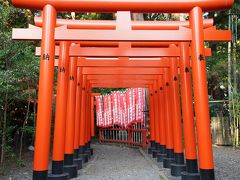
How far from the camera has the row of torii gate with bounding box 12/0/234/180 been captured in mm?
4633

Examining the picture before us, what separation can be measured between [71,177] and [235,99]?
288 inches

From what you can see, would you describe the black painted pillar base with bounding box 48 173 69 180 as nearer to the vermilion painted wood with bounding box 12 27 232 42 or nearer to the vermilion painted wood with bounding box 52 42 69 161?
the vermilion painted wood with bounding box 52 42 69 161

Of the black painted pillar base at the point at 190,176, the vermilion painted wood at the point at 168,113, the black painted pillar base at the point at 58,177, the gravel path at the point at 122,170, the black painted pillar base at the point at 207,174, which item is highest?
the vermilion painted wood at the point at 168,113

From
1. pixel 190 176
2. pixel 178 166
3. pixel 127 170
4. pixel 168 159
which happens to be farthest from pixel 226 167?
pixel 127 170

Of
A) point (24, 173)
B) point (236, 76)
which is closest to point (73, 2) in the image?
point (24, 173)

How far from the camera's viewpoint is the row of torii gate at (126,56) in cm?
463

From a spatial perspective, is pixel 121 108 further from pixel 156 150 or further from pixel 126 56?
pixel 126 56

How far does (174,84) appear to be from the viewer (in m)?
7.29

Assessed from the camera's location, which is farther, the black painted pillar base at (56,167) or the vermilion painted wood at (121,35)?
the black painted pillar base at (56,167)

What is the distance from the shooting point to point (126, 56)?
19.7 ft

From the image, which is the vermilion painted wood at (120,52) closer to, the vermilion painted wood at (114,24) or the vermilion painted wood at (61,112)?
the vermilion painted wood at (61,112)

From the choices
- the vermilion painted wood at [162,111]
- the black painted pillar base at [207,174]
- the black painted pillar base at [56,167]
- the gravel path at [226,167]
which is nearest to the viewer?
the black painted pillar base at [207,174]

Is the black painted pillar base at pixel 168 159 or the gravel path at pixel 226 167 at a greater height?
the black painted pillar base at pixel 168 159

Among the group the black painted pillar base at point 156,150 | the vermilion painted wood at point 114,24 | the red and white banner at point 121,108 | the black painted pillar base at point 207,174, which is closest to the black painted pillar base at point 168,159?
the black painted pillar base at point 156,150
